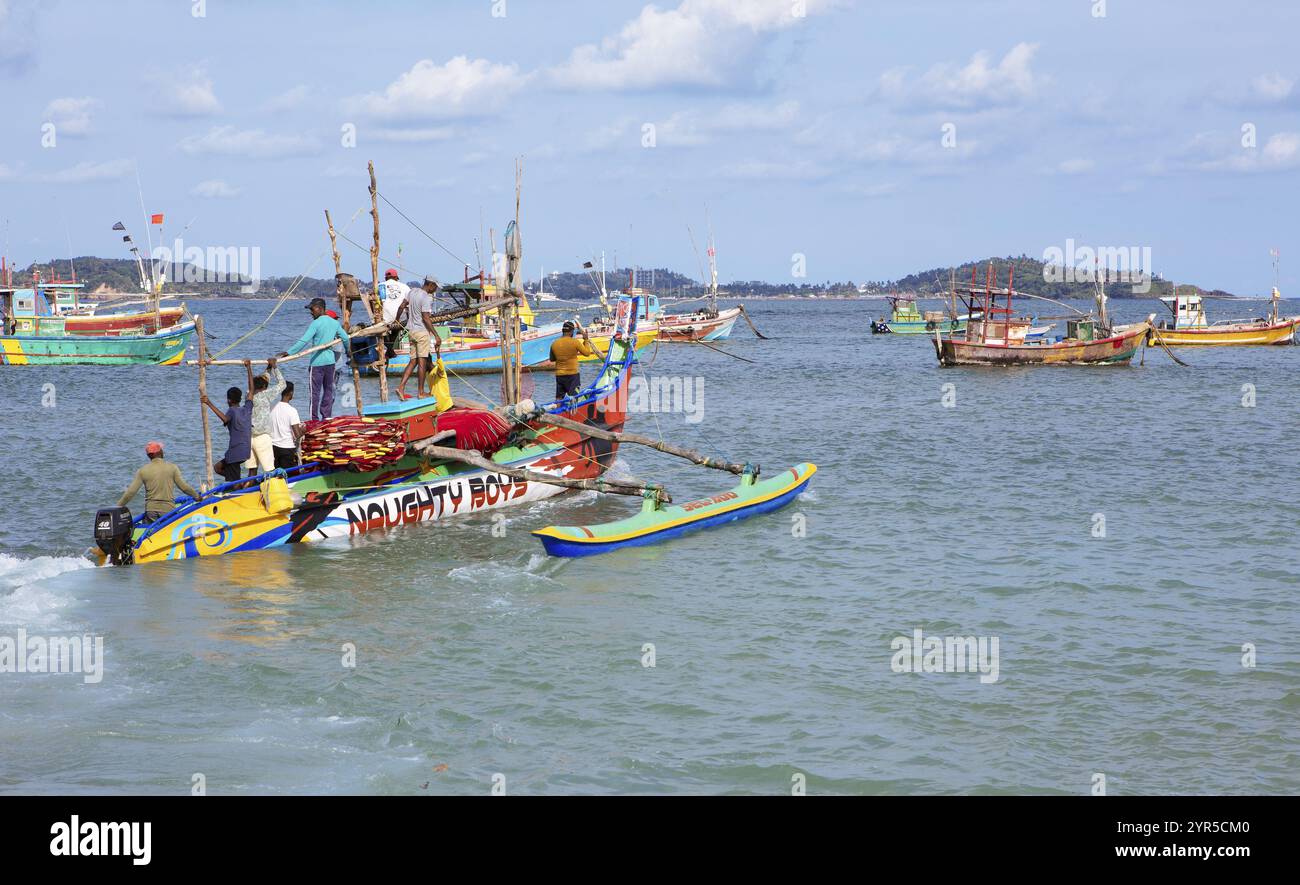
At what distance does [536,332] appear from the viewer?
50.7 meters

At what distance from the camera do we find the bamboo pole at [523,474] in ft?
59.4

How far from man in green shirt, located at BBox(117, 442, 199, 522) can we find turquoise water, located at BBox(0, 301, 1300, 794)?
35.1 inches

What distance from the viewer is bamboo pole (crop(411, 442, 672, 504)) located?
1811cm

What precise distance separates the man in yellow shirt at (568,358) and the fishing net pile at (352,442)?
514 cm

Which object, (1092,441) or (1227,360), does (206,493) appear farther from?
(1227,360)

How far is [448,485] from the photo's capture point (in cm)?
1930

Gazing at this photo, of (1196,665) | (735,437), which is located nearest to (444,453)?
(1196,665)

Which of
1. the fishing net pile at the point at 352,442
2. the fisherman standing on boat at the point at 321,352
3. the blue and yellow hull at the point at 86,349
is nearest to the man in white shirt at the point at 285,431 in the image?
the fishing net pile at the point at 352,442

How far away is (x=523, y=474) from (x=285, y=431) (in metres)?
3.66

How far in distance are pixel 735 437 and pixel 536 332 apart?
19959 mm

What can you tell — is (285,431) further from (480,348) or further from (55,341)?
(55,341)

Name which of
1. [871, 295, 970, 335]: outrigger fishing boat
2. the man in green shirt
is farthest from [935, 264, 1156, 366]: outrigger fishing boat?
the man in green shirt

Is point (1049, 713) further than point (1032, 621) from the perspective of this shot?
No
